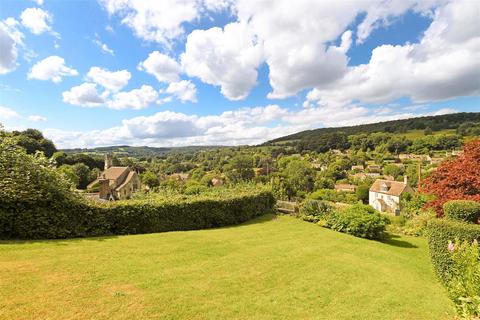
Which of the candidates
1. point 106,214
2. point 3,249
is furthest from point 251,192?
point 3,249

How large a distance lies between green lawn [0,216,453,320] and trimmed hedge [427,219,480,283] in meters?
0.53

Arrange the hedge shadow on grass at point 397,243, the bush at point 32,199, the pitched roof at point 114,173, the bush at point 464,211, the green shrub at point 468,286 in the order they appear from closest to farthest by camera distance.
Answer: the green shrub at point 468,286, the bush at point 464,211, the bush at point 32,199, the hedge shadow on grass at point 397,243, the pitched roof at point 114,173

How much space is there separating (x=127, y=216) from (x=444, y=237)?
1090 centimetres

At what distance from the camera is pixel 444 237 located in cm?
A: 728

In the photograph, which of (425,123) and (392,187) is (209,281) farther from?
(425,123)

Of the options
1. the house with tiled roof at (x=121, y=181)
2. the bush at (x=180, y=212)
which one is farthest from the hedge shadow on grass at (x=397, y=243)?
the house with tiled roof at (x=121, y=181)

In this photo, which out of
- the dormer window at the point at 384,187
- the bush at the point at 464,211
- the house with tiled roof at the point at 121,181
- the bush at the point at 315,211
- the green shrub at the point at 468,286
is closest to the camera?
the green shrub at the point at 468,286

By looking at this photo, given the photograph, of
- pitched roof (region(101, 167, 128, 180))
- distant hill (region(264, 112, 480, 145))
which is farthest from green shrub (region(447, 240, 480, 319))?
distant hill (region(264, 112, 480, 145))

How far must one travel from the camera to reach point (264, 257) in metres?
8.23

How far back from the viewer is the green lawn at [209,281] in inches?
187

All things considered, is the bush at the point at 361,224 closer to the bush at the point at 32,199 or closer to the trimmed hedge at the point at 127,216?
the trimmed hedge at the point at 127,216

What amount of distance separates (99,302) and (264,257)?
4748 mm

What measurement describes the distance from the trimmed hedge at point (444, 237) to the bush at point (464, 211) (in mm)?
362

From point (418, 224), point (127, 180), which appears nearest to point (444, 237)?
Answer: point (418, 224)
